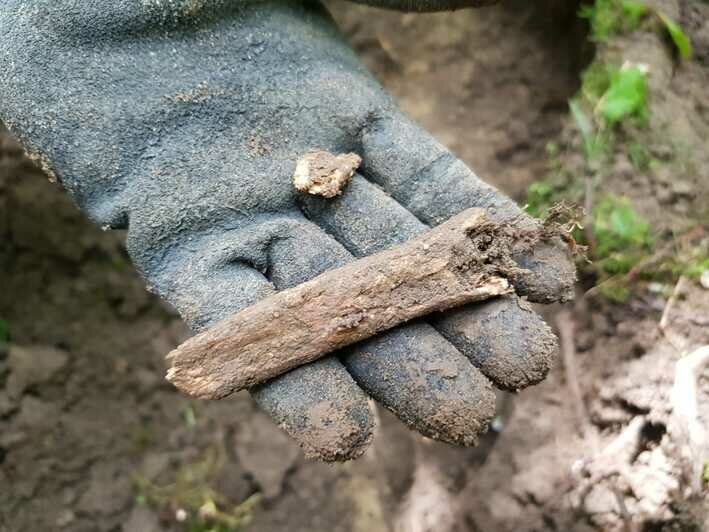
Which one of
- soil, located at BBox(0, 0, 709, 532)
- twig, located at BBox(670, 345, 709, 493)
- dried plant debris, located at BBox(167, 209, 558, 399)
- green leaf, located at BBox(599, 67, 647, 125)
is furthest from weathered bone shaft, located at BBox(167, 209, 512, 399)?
green leaf, located at BBox(599, 67, 647, 125)

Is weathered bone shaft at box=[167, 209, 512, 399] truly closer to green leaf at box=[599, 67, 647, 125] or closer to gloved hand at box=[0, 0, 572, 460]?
gloved hand at box=[0, 0, 572, 460]

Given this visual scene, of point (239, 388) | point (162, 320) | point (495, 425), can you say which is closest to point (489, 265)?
point (239, 388)

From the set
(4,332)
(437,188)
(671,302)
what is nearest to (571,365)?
(671,302)

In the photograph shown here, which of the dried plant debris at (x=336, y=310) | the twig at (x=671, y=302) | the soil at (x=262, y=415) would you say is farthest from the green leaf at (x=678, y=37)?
the dried plant debris at (x=336, y=310)

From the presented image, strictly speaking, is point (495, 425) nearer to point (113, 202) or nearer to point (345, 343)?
point (345, 343)

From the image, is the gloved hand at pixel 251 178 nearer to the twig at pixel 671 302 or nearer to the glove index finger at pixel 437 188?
the glove index finger at pixel 437 188

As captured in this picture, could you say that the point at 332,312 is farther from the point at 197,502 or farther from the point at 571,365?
the point at 197,502
